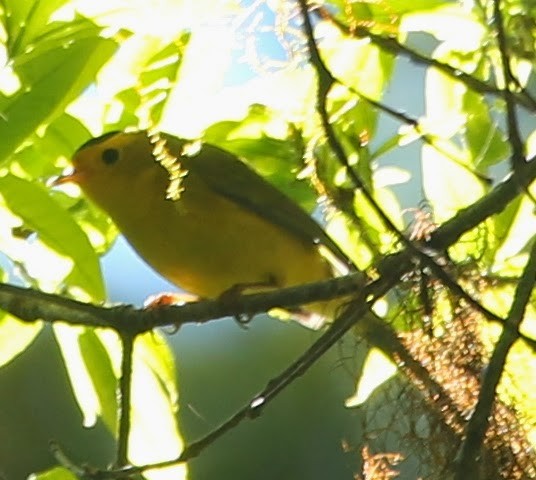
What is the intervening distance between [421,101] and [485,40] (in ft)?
2.69

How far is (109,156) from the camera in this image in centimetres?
148

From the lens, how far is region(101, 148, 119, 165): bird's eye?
1.48 meters

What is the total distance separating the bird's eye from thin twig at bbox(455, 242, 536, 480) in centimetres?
76

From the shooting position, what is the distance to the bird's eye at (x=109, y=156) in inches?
58.2

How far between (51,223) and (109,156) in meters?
0.53

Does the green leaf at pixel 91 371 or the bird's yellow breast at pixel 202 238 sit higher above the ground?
the bird's yellow breast at pixel 202 238

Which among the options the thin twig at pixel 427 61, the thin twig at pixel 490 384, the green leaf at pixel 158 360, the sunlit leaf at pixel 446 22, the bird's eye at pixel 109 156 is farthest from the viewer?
the bird's eye at pixel 109 156

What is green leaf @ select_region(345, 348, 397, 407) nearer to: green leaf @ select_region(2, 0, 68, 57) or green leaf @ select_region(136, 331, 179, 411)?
green leaf @ select_region(136, 331, 179, 411)

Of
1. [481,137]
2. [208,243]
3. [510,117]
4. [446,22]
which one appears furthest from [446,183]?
[208,243]

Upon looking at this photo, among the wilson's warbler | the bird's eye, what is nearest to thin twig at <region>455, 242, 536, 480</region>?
the wilson's warbler

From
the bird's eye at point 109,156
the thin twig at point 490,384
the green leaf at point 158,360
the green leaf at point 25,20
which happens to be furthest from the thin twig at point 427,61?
the bird's eye at point 109,156

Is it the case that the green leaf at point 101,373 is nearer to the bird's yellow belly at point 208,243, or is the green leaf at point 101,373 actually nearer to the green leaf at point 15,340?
the green leaf at point 15,340

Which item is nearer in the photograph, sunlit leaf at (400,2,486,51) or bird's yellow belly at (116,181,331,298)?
sunlit leaf at (400,2,486,51)

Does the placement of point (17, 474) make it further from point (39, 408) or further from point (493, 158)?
point (493, 158)
